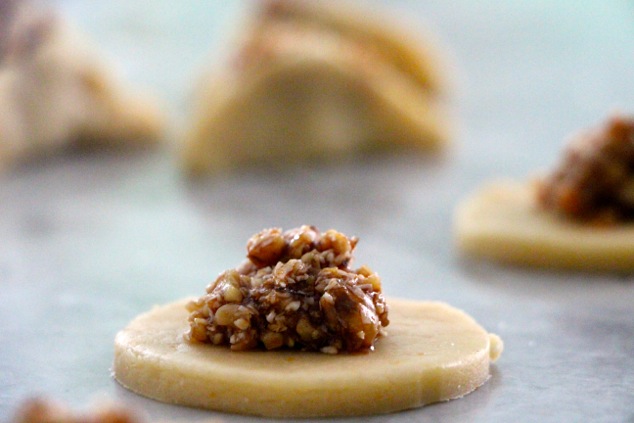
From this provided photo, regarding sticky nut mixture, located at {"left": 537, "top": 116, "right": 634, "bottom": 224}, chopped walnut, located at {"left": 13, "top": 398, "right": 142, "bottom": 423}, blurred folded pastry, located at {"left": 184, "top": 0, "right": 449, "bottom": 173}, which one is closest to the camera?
chopped walnut, located at {"left": 13, "top": 398, "right": 142, "bottom": 423}

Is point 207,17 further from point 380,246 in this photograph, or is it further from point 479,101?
point 380,246

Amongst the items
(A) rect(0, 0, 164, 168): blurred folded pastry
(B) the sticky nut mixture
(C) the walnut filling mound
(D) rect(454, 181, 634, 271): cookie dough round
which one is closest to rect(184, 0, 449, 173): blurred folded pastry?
(A) rect(0, 0, 164, 168): blurred folded pastry

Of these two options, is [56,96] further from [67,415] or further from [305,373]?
[67,415]

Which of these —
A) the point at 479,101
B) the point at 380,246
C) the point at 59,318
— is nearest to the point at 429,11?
the point at 479,101

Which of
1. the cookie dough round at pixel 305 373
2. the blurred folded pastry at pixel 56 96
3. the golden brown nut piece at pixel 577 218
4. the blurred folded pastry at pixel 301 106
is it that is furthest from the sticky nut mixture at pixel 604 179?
the blurred folded pastry at pixel 56 96

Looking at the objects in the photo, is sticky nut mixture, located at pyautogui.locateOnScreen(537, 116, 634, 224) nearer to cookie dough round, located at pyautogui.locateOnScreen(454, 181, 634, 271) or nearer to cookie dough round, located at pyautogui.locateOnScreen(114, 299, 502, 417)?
cookie dough round, located at pyautogui.locateOnScreen(454, 181, 634, 271)

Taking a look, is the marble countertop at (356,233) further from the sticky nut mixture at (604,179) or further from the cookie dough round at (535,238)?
the sticky nut mixture at (604,179)

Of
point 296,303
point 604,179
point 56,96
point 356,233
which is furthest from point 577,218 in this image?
point 56,96
